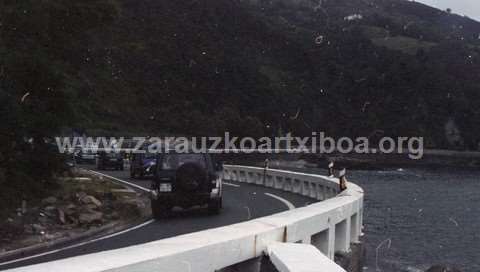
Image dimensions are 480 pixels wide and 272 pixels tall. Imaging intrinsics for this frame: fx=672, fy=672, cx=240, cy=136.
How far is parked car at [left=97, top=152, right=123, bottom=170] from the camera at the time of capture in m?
46.2

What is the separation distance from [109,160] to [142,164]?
39.8 feet

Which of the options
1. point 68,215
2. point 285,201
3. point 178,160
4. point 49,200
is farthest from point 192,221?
point 285,201

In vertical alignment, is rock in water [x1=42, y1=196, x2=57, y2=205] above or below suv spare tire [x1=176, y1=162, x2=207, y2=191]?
below

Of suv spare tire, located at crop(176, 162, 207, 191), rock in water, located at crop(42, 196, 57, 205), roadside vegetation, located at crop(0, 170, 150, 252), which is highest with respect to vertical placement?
suv spare tire, located at crop(176, 162, 207, 191)

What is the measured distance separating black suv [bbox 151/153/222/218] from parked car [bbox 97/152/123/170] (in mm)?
28423

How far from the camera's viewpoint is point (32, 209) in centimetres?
1784

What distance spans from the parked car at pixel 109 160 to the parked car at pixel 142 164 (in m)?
10.9

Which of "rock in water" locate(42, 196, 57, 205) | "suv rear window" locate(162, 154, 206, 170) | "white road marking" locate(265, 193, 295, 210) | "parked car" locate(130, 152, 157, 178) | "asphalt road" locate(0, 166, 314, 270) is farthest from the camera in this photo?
"parked car" locate(130, 152, 157, 178)

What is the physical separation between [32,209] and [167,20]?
166 m


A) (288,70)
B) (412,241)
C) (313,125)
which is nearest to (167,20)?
(288,70)

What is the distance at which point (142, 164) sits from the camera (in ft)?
114

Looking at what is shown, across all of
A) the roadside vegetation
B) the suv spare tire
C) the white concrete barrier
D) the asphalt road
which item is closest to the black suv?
the suv spare tire

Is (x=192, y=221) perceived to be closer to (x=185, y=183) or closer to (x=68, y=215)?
(x=185, y=183)

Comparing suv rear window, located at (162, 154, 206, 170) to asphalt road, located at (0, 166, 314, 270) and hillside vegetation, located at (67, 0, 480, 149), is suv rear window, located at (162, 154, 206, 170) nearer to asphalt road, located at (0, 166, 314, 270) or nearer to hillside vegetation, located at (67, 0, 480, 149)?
asphalt road, located at (0, 166, 314, 270)
